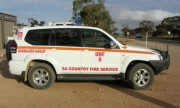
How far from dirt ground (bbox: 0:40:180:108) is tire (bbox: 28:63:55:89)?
193mm

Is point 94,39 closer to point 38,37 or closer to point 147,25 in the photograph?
point 38,37

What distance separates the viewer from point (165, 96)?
8430mm

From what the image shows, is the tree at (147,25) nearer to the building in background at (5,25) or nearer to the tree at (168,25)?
the tree at (168,25)

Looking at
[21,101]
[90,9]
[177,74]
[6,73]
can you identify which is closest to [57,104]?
[21,101]

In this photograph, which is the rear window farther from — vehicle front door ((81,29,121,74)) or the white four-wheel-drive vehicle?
vehicle front door ((81,29,121,74))

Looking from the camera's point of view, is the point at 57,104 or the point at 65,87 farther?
the point at 65,87

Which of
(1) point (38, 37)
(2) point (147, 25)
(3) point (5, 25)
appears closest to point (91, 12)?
(3) point (5, 25)

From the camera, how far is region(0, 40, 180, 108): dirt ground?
754cm

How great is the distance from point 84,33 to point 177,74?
4708mm

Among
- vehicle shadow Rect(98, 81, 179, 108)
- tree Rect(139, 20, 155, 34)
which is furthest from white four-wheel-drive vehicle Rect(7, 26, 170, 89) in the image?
tree Rect(139, 20, 155, 34)

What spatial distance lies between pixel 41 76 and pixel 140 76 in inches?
111

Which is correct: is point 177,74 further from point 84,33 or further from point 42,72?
point 42,72

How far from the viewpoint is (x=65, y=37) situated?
9445 millimetres

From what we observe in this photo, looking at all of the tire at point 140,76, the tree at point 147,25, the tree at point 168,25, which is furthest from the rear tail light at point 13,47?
the tree at point 147,25
